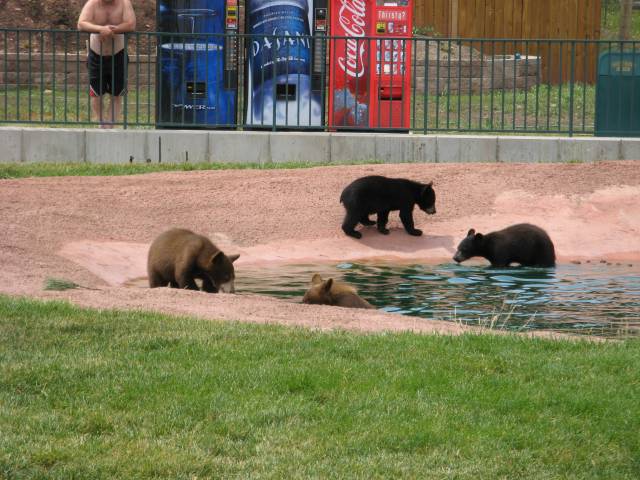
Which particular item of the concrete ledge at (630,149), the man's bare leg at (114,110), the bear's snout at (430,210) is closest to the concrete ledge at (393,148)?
the concrete ledge at (630,149)

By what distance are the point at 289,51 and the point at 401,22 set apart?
1900 millimetres

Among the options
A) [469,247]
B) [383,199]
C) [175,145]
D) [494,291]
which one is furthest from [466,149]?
[494,291]

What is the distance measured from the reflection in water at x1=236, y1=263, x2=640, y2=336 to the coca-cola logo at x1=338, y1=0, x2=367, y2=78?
256 inches

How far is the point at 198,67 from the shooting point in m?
19.2

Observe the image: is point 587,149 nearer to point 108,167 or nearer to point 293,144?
point 293,144

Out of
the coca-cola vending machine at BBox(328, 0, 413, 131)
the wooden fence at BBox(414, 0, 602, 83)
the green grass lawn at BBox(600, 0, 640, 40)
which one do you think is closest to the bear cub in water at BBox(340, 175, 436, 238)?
the coca-cola vending machine at BBox(328, 0, 413, 131)

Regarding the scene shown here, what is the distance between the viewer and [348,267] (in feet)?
44.5

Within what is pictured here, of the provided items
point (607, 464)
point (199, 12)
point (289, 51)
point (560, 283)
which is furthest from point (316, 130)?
point (607, 464)

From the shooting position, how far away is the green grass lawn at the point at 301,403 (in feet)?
19.0

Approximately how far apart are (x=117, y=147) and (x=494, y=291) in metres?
7.34

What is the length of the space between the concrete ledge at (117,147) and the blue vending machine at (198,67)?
4.65 ft

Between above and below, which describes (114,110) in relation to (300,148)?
above

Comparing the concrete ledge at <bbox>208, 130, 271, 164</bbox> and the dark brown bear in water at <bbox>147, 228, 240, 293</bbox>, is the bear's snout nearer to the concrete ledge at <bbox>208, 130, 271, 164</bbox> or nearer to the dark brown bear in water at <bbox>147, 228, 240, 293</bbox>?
the concrete ledge at <bbox>208, 130, 271, 164</bbox>

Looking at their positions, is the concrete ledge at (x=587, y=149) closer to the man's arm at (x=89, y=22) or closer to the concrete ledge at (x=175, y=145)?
the concrete ledge at (x=175, y=145)
